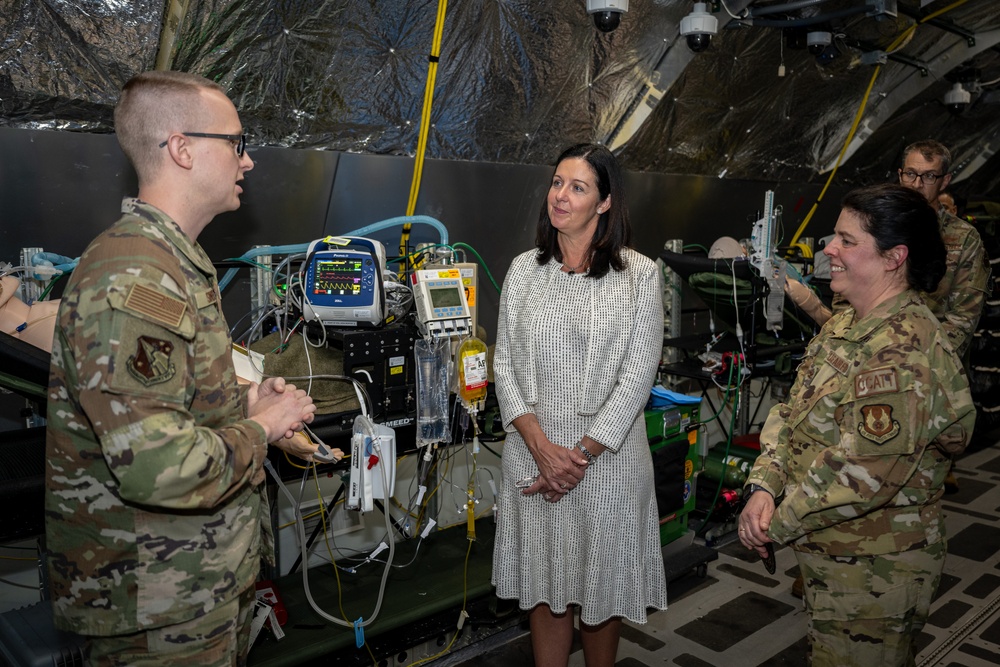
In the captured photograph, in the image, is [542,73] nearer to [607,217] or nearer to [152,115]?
[607,217]

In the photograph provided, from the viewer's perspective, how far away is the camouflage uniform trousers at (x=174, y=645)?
131cm

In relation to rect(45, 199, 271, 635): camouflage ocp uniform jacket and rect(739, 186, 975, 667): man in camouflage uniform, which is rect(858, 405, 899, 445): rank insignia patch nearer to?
rect(739, 186, 975, 667): man in camouflage uniform

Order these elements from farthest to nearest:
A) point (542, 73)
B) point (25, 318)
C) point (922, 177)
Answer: point (542, 73), point (922, 177), point (25, 318)

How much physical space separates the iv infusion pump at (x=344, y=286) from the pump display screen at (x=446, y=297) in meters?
0.17

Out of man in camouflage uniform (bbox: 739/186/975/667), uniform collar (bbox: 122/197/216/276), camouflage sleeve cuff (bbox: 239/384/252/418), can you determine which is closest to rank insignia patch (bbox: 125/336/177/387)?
uniform collar (bbox: 122/197/216/276)

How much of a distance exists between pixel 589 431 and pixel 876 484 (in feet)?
2.37

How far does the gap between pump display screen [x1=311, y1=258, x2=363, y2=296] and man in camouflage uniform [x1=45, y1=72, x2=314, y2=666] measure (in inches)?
31.4

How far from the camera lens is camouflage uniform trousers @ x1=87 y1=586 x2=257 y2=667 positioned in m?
1.31

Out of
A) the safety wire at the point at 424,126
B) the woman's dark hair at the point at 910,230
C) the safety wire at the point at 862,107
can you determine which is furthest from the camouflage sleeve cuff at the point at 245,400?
the safety wire at the point at 862,107

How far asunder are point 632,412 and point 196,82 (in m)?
1.31

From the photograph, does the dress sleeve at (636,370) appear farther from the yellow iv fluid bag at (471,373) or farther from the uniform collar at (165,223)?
the uniform collar at (165,223)

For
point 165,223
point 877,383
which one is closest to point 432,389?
point 165,223

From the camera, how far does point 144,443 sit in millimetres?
1146

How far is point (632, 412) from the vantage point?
2021 millimetres
